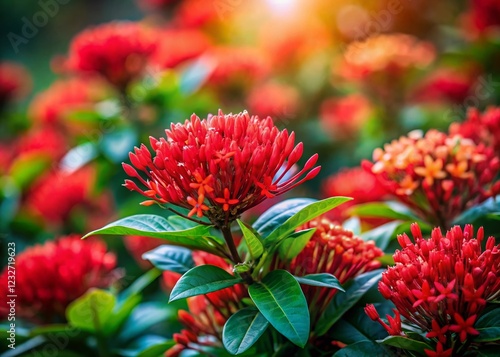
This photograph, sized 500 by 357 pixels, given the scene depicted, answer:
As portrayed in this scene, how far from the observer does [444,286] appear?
888 millimetres

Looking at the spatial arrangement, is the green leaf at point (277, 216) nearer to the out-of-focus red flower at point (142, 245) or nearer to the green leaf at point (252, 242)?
the green leaf at point (252, 242)

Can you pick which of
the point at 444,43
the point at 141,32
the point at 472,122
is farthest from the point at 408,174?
the point at 444,43

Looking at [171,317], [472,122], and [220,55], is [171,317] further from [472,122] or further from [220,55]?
[220,55]

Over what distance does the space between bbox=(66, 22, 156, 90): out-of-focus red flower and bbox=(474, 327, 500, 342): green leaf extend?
141 centimetres

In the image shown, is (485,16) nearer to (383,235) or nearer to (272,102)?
(272,102)

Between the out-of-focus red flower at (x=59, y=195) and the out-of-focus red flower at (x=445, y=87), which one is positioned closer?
the out-of-focus red flower at (x=59, y=195)

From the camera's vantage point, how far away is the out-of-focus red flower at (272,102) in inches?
93.8

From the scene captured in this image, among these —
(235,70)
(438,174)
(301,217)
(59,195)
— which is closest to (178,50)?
(235,70)

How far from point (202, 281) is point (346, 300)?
0.28 meters

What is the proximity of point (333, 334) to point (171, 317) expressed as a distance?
1.82 ft

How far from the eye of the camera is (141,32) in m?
1.95

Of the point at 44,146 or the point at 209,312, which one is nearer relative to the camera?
the point at 209,312

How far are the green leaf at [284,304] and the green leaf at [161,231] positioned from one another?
0.12 metres

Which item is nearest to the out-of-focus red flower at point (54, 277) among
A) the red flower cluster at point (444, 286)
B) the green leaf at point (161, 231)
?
the green leaf at point (161, 231)
